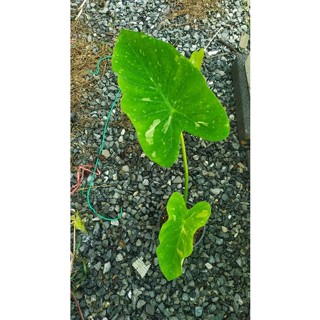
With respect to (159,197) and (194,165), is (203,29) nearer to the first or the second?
(194,165)

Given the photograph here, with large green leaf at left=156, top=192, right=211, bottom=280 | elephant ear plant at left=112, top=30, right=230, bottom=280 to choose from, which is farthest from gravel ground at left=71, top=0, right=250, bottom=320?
elephant ear plant at left=112, top=30, right=230, bottom=280

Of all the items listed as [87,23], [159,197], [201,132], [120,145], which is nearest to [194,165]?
[159,197]

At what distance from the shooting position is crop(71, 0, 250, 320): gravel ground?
5.57ft

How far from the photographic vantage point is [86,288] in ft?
5.58

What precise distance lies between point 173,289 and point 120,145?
2.09 feet

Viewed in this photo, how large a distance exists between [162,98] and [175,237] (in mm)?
436

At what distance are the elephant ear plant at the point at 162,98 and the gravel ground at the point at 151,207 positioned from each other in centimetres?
62

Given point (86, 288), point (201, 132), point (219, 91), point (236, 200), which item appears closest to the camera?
point (201, 132)

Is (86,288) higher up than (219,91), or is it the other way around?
(219,91)

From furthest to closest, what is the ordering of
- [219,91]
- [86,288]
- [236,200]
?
[219,91], [236,200], [86,288]

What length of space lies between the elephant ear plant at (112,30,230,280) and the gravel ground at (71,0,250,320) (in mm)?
623

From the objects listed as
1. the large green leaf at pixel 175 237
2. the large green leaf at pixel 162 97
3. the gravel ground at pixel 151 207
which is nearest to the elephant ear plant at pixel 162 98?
the large green leaf at pixel 162 97

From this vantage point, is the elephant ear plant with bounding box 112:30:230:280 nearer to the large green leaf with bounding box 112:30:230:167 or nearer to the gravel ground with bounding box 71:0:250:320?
the large green leaf with bounding box 112:30:230:167

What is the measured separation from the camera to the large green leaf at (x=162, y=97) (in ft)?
3.76
